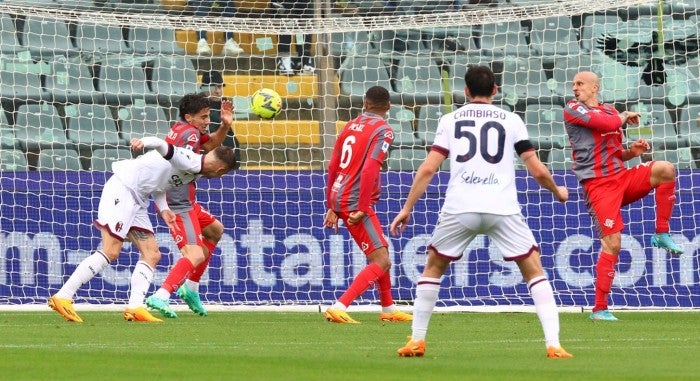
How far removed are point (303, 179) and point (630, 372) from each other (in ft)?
26.8

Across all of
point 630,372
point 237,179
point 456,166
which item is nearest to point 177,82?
point 237,179

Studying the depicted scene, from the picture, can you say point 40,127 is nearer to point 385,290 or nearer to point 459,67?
point 459,67

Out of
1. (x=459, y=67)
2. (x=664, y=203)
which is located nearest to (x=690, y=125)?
(x=459, y=67)

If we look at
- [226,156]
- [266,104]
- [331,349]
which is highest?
[266,104]

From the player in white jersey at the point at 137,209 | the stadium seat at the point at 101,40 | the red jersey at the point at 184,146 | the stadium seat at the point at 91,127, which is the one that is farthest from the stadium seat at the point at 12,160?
the player in white jersey at the point at 137,209

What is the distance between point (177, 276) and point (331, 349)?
348 cm

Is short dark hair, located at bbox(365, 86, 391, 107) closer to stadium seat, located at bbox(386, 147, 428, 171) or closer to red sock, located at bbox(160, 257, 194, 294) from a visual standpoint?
red sock, located at bbox(160, 257, 194, 294)

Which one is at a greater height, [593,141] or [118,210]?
[593,141]

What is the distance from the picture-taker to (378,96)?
11.8m

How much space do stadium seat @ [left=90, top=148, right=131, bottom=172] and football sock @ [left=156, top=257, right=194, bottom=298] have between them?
451 cm

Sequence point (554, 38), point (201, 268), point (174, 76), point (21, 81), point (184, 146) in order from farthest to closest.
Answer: point (554, 38) < point (174, 76) < point (21, 81) < point (201, 268) < point (184, 146)

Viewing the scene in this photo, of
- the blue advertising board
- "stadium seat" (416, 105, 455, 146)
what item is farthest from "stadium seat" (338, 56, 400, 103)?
the blue advertising board

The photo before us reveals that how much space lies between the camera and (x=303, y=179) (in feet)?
48.9

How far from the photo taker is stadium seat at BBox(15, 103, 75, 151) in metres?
16.3
